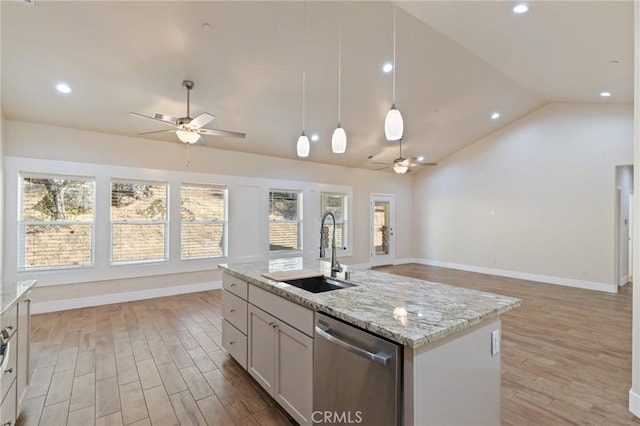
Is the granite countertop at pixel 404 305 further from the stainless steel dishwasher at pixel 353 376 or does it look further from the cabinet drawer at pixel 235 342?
the cabinet drawer at pixel 235 342

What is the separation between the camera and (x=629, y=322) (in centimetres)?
395

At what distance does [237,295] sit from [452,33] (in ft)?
13.0

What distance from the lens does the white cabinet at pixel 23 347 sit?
6.51 feet

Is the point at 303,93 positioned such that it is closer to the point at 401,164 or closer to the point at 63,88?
the point at 401,164

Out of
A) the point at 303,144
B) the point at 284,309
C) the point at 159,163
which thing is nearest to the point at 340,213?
the point at 159,163

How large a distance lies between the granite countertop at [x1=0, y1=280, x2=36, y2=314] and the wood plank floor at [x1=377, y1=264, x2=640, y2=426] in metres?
3.18

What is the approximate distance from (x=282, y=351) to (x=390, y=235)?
6918 millimetres

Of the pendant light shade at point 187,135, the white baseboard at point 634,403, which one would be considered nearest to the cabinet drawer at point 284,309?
the pendant light shade at point 187,135

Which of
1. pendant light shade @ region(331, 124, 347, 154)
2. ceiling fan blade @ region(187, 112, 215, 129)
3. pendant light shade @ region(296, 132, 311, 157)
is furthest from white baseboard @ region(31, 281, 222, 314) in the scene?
pendant light shade @ region(331, 124, 347, 154)

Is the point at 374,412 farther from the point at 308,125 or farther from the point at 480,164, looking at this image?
the point at 480,164

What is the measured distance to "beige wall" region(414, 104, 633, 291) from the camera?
5.61 m

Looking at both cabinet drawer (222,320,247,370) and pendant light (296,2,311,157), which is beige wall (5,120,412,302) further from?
cabinet drawer (222,320,247,370)

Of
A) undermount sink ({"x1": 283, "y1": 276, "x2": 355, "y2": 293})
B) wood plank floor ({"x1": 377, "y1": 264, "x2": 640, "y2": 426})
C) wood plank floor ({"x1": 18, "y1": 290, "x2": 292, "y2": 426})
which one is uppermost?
undermount sink ({"x1": 283, "y1": 276, "x2": 355, "y2": 293})

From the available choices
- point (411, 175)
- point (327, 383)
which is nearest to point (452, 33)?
point (327, 383)
